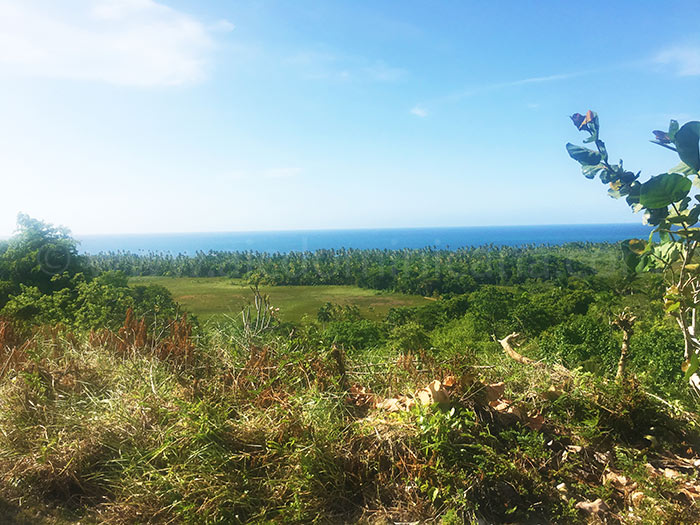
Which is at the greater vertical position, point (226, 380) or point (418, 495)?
point (226, 380)

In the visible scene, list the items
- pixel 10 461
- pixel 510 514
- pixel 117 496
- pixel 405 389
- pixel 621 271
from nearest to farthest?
pixel 510 514
pixel 117 496
pixel 10 461
pixel 405 389
pixel 621 271

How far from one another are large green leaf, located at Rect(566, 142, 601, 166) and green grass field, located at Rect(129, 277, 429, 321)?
8267 mm

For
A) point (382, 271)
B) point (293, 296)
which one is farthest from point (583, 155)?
point (382, 271)

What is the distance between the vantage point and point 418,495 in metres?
2.02

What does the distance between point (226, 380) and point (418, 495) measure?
1.29m

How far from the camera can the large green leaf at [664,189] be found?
144 cm

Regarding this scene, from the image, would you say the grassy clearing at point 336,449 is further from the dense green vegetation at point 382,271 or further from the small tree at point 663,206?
the dense green vegetation at point 382,271

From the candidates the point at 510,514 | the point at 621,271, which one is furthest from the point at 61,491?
the point at 621,271

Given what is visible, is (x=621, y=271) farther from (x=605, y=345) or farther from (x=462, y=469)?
(x=462, y=469)

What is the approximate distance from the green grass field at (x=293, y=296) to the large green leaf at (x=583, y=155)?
27.1ft

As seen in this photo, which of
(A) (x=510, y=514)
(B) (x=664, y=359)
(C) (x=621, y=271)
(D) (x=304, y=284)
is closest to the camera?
(A) (x=510, y=514)

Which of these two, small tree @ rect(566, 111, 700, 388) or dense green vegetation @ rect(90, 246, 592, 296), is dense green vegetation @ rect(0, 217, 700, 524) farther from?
dense green vegetation @ rect(90, 246, 592, 296)

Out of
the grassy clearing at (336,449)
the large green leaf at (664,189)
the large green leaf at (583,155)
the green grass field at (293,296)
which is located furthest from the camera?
the green grass field at (293,296)

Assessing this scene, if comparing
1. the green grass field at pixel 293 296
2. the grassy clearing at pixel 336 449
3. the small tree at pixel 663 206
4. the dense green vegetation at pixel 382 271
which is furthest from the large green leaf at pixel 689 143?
the dense green vegetation at pixel 382 271
